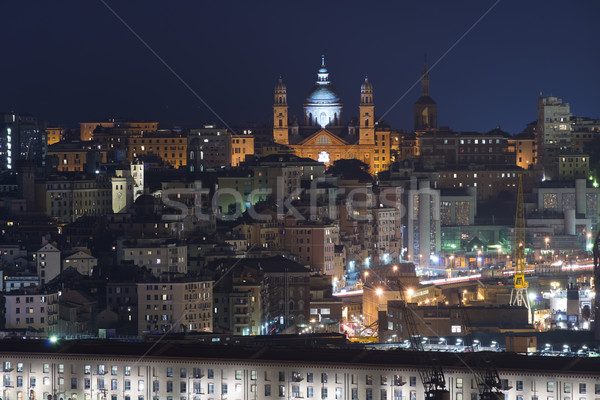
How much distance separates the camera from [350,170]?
234 ft


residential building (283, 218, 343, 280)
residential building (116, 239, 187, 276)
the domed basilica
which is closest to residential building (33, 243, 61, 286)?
residential building (116, 239, 187, 276)

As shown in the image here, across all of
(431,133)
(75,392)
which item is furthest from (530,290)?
(75,392)

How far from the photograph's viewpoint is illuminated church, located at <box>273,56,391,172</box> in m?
76.7

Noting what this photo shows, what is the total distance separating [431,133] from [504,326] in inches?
1194

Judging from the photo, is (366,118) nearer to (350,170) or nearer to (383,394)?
(350,170)

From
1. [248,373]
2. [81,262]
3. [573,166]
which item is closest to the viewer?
[248,373]

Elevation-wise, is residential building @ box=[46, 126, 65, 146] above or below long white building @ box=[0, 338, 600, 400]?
above

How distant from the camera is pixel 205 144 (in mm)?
74062

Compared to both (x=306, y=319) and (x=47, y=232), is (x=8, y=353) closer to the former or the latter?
(x=306, y=319)

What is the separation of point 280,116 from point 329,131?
2277mm

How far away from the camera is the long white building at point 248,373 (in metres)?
32.4

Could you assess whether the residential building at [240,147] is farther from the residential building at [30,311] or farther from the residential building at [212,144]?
the residential building at [30,311]

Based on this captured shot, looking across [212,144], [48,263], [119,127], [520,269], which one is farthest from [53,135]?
Answer: [48,263]

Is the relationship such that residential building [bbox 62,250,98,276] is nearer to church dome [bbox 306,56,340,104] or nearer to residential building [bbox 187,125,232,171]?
residential building [bbox 187,125,232,171]
